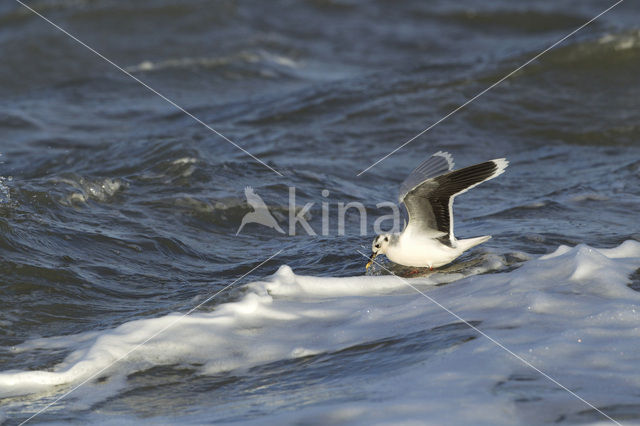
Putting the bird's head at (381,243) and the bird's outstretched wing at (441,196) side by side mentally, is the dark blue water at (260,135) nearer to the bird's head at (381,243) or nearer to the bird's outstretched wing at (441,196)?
the bird's head at (381,243)

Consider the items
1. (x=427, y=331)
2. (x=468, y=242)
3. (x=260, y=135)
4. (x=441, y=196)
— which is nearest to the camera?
(x=427, y=331)

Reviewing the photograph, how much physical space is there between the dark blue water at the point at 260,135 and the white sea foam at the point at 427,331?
0.24m

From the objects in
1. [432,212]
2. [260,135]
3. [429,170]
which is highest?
[260,135]

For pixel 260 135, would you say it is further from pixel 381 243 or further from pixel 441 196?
pixel 441 196

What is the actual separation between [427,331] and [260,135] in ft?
20.1

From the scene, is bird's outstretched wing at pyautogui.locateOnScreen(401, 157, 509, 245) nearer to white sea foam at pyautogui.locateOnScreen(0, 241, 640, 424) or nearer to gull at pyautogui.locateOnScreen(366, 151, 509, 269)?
gull at pyautogui.locateOnScreen(366, 151, 509, 269)

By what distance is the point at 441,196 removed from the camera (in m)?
5.09

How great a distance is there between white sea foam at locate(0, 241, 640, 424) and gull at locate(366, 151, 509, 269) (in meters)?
0.20

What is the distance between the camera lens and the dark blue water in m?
5.92

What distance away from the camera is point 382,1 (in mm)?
19781

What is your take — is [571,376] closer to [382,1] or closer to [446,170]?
[446,170]

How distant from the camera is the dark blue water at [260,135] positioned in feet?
19.4

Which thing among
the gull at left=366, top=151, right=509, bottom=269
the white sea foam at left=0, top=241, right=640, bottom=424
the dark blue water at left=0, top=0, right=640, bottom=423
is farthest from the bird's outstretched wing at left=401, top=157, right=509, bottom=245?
the dark blue water at left=0, top=0, right=640, bottom=423

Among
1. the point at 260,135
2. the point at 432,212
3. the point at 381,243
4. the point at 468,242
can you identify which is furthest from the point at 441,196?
the point at 260,135
